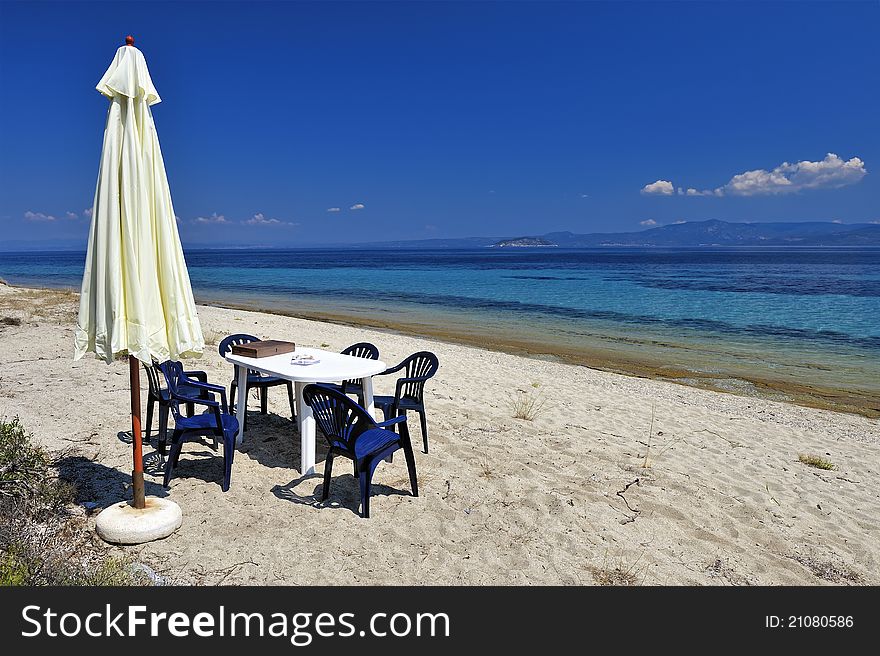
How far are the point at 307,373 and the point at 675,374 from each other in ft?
31.8

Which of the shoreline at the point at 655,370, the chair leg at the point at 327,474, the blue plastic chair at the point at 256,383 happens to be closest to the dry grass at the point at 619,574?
the chair leg at the point at 327,474

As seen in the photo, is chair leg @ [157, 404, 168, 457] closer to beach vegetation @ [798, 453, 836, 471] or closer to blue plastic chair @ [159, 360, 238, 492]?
blue plastic chair @ [159, 360, 238, 492]

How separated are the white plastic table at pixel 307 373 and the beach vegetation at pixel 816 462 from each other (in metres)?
4.76

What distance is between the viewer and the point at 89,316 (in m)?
3.34

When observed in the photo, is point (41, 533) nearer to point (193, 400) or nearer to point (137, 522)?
point (137, 522)

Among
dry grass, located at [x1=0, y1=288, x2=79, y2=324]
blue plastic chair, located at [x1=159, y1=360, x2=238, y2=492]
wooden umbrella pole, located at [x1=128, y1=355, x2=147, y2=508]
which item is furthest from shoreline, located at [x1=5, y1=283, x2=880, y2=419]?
wooden umbrella pole, located at [x1=128, y1=355, x2=147, y2=508]

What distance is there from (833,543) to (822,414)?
18.0 feet

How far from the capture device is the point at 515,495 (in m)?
4.67

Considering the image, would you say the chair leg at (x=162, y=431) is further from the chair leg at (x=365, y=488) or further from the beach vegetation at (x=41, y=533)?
the chair leg at (x=365, y=488)

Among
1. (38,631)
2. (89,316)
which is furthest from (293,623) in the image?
(89,316)

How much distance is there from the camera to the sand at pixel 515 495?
362cm

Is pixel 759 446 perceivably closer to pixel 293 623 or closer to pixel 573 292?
pixel 293 623

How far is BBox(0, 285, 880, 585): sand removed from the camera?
3.62m

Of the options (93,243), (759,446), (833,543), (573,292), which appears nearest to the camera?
(93,243)
